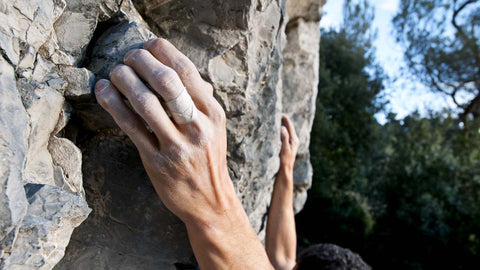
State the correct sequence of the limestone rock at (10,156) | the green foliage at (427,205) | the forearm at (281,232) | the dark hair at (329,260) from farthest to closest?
1. the green foliage at (427,205)
2. the forearm at (281,232)
3. the dark hair at (329,260)
4. the limestone rock at (10,156)

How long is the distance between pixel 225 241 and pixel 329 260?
0.92m

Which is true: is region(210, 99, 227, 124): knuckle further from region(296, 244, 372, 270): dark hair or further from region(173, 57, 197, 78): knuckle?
region(296, 244, 372, 270): dark hair

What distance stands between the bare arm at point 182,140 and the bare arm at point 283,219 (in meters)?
0.93

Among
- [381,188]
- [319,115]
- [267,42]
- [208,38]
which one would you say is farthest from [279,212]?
[381,188]

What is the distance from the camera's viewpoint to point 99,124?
4.08ft

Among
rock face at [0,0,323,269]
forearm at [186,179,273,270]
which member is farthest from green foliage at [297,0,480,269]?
forearm at [186,179,273,270]

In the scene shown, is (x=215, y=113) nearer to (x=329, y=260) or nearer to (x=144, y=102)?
(x=144, y=102)

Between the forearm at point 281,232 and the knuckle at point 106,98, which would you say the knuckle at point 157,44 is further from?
the forearm at point 281,232

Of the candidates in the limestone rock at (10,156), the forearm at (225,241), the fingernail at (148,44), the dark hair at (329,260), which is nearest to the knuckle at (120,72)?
the fingernail at (148,44)

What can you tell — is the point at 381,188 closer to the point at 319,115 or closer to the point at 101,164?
the point at 319,115

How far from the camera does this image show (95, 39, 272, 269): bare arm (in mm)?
959

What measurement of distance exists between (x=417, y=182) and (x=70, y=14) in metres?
7.38

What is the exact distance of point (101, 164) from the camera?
1.31m

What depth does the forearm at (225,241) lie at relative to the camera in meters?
1.13
